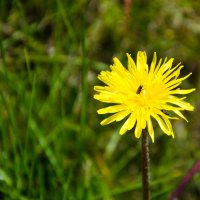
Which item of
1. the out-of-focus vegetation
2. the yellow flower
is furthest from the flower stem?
the out-of-focus vegetation

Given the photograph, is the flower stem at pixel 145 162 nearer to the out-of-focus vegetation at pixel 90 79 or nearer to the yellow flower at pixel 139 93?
the yellow flower at pixel 139 93

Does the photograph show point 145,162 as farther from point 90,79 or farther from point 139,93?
point 90,79

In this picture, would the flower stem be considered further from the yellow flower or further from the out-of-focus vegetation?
the out-of-focus vegetation

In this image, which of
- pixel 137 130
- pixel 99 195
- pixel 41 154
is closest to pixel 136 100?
pixel 137 130

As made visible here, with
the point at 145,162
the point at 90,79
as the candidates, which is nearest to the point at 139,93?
the point at 145,162

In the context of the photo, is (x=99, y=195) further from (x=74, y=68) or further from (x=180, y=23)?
(x=180, y=23)
